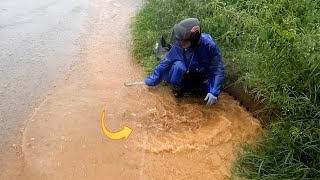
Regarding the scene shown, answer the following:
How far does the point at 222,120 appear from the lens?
4.65 m

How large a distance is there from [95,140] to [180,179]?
1068 mm

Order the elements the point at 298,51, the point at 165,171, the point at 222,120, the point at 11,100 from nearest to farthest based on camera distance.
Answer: the point at 298,51, the point at 165,171, the point at 222,120, the point at 11,100

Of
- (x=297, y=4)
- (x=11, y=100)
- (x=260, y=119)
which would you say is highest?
(x=297, y=4)

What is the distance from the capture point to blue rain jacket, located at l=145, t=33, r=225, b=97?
4562 mm

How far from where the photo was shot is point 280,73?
384 cm

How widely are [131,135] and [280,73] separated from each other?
5.63 feet

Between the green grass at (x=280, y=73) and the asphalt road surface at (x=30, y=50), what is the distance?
7.79 ft

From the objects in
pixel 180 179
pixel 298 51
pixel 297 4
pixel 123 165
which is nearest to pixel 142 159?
pixel 123 165

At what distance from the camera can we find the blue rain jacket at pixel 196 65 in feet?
15.0

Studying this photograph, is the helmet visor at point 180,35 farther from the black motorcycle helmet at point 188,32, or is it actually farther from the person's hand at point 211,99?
the person's hand at point 211,99

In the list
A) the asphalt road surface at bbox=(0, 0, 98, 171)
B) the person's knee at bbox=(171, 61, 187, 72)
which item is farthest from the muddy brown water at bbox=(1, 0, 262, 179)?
the person's knee at bbox=(171, 61, 187, 72)

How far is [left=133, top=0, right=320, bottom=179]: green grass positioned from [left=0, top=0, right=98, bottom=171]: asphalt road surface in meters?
2.37

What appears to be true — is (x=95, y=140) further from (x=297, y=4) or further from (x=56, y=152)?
(x=297, y=4)
